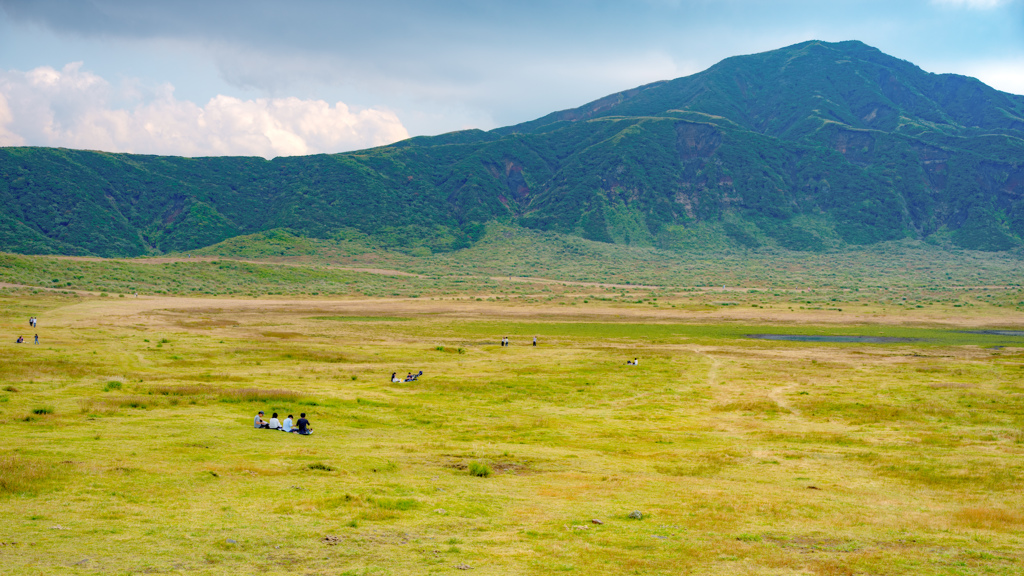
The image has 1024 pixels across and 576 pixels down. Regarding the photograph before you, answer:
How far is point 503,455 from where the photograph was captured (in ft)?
89.1

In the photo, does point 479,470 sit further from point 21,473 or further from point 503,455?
point 21,473

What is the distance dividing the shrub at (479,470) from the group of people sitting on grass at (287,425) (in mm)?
8511

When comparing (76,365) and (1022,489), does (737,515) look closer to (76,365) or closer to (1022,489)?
(1022,489)

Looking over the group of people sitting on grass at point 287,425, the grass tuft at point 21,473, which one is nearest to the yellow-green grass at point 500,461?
the grass tuft at point 21,473

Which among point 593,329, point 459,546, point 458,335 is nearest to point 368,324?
point 458,335

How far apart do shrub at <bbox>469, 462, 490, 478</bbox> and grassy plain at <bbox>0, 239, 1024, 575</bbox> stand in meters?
0.08

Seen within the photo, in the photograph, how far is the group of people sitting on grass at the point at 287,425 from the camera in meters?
28.2

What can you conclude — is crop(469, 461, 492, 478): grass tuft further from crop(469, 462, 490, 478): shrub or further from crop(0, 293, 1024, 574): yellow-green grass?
crop(0, 293, 1024, 574): yellow-green grass

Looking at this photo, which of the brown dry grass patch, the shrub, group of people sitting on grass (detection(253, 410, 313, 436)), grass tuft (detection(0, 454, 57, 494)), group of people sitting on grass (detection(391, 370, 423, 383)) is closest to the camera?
grass tuft (detection(0, 454, 57, 494))

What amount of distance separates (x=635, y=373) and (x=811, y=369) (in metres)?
15.9

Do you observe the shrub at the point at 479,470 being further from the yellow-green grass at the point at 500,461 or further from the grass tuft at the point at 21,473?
the grass tuft at the point at 21,473

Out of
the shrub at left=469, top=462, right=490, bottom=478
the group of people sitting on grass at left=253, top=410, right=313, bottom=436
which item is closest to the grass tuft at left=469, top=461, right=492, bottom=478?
the shrub at left=469, top=462, right=490, bottom=478

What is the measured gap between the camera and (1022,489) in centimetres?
2398

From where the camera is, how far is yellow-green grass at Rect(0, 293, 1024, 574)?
15.7 meters
